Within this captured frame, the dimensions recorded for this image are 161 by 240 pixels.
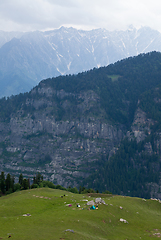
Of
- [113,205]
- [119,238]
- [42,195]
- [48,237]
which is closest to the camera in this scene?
[48,237]

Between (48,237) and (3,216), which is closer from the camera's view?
(48,237)

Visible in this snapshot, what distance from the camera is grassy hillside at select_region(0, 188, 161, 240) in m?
75.1

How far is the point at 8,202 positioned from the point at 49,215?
93.5 feet

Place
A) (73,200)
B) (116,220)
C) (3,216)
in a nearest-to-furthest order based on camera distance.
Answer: (3,216) < (116,220) < (73,200)

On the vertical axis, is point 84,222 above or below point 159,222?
above

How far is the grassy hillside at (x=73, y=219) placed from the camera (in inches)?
2958

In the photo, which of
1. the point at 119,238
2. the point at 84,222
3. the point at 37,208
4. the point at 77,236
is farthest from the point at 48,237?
the point at 37,208

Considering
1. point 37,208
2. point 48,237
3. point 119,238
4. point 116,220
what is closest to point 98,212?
point 116,220

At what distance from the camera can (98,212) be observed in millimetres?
98062

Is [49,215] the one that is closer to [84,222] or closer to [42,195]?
[84,222]

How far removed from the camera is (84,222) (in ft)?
284

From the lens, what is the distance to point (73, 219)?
87.9 meters

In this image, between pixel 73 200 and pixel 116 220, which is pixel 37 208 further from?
pixel 116 220

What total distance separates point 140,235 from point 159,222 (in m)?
19.8
